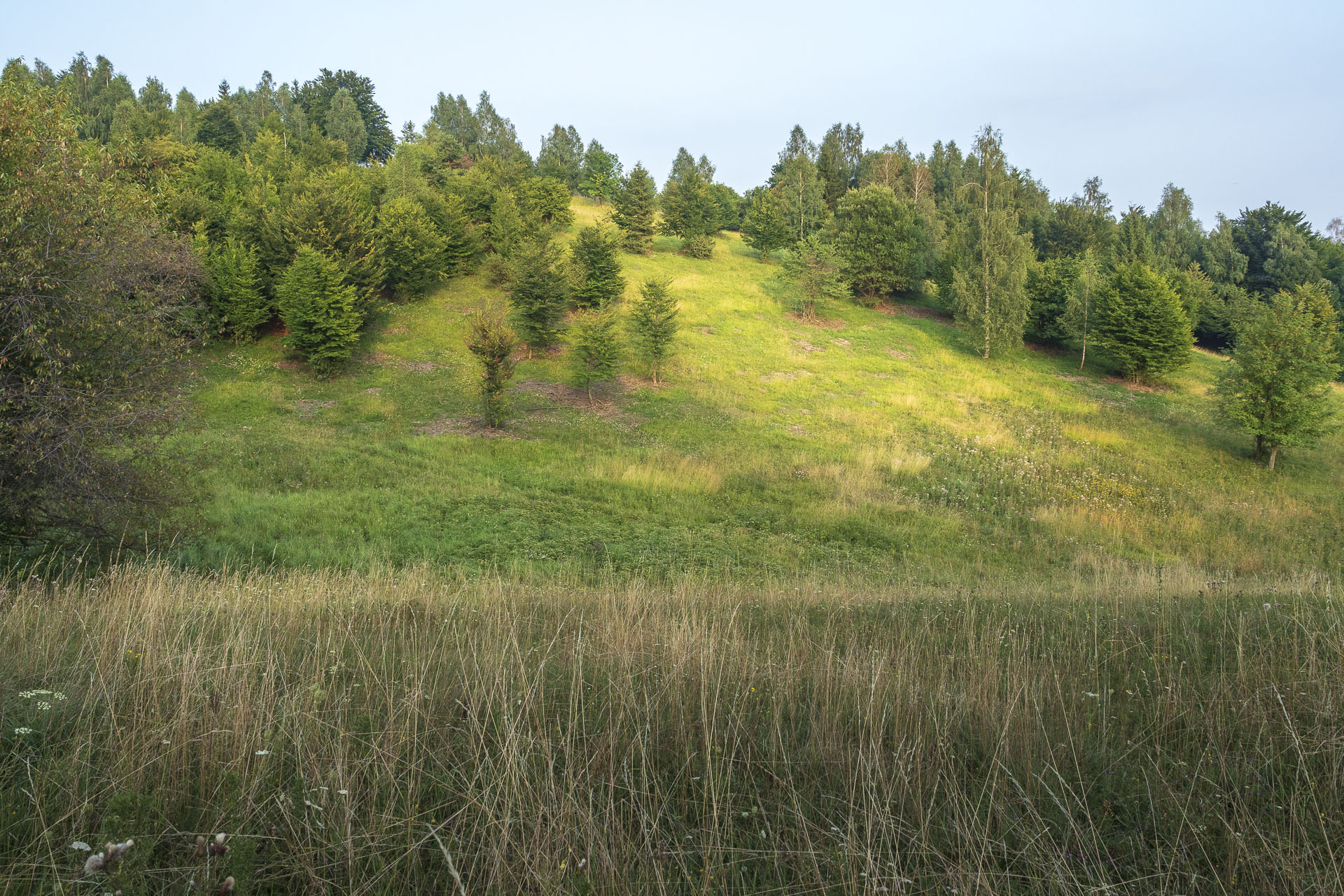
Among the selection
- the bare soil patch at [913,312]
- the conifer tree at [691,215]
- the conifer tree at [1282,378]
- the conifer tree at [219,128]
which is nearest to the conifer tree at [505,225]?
the conifer tree at [691,215]

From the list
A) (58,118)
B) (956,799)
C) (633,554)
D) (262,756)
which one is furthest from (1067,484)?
(58,118)

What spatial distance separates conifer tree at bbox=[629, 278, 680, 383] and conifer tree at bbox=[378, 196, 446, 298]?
56.2ft

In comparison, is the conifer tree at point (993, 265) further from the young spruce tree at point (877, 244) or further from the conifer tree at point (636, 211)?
the conifer tree at point (636, 211)

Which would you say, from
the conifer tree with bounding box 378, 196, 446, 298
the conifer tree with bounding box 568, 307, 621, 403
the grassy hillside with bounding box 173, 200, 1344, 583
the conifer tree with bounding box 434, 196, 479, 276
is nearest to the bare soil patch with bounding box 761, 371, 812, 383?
the grassy hillside with bounding box 173, 200, 1344, 583

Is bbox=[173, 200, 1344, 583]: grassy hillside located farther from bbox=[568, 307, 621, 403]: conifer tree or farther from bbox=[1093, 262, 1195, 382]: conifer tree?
bbox=[1093, 262, 1195, 382]: conifer tree

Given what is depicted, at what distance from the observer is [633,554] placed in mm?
13500

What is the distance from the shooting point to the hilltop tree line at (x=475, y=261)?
324 inches

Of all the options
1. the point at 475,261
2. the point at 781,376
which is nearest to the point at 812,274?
the point at 781,376

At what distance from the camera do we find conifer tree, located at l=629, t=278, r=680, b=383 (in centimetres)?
3391

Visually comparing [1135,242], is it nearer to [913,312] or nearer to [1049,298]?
[1049,298]

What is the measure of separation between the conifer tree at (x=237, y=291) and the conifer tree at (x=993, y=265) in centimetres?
4362

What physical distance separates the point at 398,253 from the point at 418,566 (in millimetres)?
37467

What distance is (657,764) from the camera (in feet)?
9.79

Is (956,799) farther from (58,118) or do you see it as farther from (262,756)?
(58,118)
